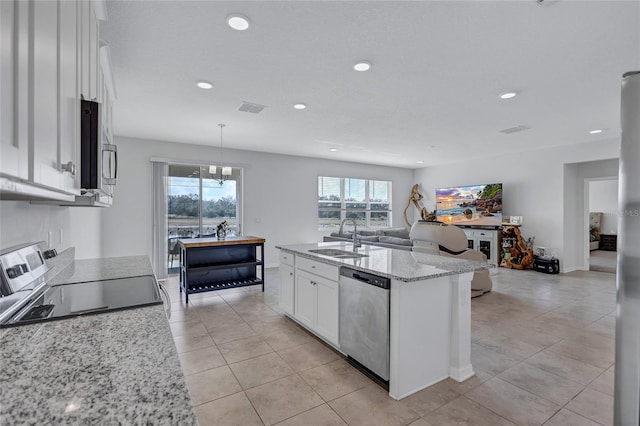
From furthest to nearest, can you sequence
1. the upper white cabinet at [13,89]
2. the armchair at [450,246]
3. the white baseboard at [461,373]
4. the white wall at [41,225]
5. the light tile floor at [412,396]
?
1. the armchair at [450,246]
2. the white baseboard at [461,373]
3. the light tile floor at [412,396]
4. the white wall at [41,225]
5. the upper white cabinet at [13,89]

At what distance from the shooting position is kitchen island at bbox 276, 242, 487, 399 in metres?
2.12

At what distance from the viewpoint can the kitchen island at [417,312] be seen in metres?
2.12

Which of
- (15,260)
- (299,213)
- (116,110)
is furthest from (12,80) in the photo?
(299,213)

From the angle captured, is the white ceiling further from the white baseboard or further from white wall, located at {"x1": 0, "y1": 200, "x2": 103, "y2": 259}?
the white baseboard

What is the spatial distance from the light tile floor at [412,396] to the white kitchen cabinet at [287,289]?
184 mm

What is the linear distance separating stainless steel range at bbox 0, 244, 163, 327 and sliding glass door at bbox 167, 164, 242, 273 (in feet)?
14.3

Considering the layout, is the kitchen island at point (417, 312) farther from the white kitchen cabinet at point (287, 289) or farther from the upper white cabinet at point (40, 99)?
the upper white cabinet at point (40, 99)

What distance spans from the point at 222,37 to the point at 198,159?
→ 4217 mm

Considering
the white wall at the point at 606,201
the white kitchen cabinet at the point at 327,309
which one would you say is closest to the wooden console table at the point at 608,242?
the white wall at the point at 606,201

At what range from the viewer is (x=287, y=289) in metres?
3.57

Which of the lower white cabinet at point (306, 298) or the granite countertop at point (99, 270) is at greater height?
the granite countertop at point (99, 270)

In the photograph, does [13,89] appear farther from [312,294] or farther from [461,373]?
[461,373]

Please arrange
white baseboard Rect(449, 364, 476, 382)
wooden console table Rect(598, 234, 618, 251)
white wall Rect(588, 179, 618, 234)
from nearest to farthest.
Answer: white baseboard Rect(449, 364, 476, 382) < wooden console table Rect(598, 234, 618, 251) < white wall Rect(588, 179, 618, 234)

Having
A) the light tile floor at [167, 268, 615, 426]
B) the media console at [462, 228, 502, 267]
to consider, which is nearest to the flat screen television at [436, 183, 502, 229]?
the media console at [462, 228, 502, 267]
